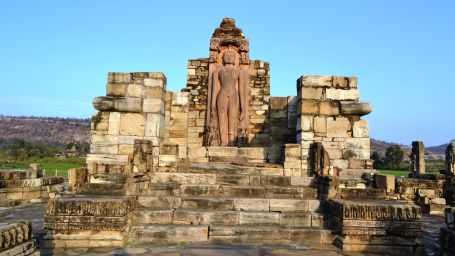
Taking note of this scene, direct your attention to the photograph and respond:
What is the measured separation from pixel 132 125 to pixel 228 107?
282cm

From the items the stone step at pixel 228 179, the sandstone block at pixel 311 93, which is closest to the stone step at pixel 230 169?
the stone step at pixel 228 179

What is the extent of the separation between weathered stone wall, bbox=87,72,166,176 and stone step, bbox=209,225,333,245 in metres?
3.37

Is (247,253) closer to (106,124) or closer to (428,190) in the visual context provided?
(106,124)

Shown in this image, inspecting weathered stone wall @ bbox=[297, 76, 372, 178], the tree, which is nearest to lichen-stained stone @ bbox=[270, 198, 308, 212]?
weathered stone wall @ bbox=[297, 76, 372, 178]

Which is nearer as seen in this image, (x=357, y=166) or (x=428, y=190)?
(x=357, y=166)

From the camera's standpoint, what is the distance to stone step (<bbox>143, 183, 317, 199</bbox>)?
6574 mm

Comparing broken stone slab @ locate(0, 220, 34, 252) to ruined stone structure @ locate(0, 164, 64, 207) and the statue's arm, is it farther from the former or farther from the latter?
ruined stone structure @ locate(0, 164, 64, 207)

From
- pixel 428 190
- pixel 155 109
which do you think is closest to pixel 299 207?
pixel 155 109

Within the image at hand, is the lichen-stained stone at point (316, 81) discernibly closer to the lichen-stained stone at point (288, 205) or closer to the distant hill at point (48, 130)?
the lichen-stained stone at point (288, 205)

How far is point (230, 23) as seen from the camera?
10.9 meters

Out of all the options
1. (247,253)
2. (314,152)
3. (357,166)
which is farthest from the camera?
(357,166)

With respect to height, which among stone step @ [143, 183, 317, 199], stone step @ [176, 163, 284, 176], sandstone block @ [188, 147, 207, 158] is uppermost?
sandstone block @ [188, 147, 207, 158]

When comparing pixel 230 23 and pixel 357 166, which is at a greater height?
pixel 230 23

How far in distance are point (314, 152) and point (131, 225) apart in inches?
162
